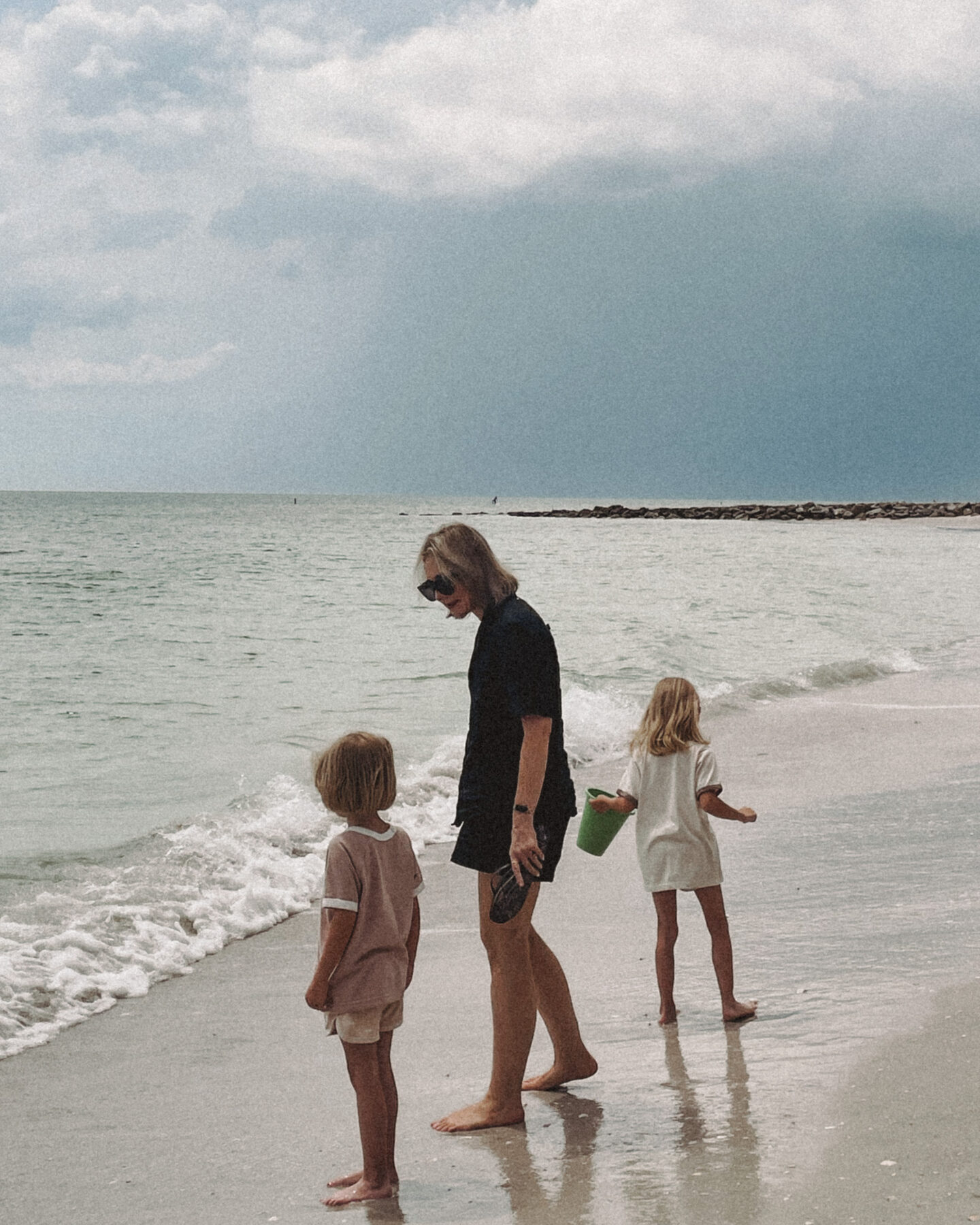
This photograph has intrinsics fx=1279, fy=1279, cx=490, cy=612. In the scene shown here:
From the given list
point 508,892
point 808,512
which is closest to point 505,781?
point 508,892

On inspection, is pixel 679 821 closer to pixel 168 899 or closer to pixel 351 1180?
pixel 351 1180

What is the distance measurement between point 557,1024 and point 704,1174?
32.7 inches

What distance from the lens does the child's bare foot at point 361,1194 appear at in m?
3.13

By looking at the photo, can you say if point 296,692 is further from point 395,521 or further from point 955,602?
point 395,521

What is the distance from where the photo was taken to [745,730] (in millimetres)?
11812

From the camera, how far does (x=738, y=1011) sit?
4262mm

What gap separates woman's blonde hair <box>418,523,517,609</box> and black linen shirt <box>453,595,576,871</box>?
4cm

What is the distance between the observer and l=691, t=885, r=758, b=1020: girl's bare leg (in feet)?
14.0

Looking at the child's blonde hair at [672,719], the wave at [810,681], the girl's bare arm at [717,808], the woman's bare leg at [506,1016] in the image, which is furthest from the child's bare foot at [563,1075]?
the wave at [810,681]

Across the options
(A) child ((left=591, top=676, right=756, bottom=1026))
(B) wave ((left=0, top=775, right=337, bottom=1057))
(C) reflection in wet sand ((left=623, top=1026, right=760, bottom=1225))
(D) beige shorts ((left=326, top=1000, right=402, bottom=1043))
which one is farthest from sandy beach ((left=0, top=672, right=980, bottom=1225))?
(D) beige shorts ((left=326, top=1000, right=402, bottom=1043))

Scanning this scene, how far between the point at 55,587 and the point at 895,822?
2917 cm

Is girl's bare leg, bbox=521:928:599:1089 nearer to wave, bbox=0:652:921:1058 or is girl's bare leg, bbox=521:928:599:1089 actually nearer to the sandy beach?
the sandy beach

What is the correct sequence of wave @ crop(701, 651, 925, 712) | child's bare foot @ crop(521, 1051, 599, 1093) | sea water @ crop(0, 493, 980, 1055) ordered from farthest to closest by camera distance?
wave @ crop(701, 651, 925, 712), sea water @ crop(0, 493, 980, 1055), child's bare foot @ crop(521, 1051, 599, 1093)

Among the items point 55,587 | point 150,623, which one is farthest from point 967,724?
point 55,587
